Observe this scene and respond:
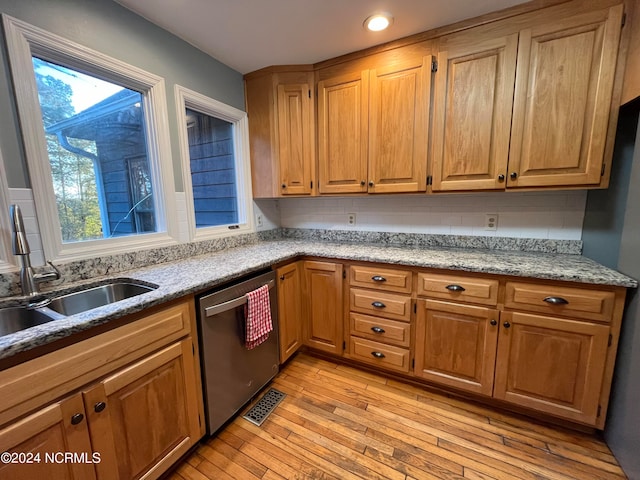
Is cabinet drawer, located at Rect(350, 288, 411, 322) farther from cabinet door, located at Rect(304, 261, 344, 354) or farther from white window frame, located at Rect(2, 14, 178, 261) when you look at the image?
white window frame, located at Rect(2, 14, 178, 261)

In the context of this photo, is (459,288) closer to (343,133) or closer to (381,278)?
(381,278)

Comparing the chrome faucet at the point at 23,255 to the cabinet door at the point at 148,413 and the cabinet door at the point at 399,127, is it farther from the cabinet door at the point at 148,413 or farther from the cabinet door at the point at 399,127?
the cabinet door at the point at 399,127

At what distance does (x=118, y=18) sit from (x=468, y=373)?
2.90 metres

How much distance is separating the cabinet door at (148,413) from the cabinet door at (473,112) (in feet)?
6.14

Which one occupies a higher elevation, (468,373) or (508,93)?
(508,93)

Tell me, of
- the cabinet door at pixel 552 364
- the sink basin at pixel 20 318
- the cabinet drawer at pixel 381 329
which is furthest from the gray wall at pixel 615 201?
the sink basin at pixel 20 318

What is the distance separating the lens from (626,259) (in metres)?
1.29

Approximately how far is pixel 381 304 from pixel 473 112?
4.50ft

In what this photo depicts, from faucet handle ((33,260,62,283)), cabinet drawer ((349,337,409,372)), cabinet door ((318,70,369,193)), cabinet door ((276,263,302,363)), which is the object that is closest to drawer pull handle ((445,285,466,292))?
cabinet drawer ((349,337,409,372))

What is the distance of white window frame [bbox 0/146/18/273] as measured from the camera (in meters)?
1.13

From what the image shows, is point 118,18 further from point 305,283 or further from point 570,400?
point 570,400

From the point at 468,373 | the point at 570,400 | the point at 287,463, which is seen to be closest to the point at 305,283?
the point at 287,463

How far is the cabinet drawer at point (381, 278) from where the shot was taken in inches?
69.2

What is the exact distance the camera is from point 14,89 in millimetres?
1135
